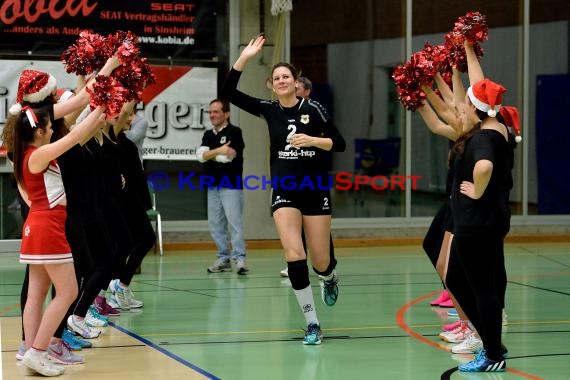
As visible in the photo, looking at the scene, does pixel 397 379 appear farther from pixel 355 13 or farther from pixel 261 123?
pixel 355 13

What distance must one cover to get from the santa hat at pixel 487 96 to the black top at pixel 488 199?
14 centimetres

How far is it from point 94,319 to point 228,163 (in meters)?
4.00

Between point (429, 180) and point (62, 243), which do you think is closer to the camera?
point (62, 243)

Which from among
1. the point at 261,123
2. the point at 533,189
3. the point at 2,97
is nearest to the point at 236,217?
the point at 261,123

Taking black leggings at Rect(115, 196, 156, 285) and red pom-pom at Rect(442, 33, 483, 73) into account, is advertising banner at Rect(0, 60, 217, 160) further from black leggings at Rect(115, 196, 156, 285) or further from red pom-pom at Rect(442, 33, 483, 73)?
red pom-pom at Rect(442, 33, 483, 73)

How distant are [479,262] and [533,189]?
32.9 ft

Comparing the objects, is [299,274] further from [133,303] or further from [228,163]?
[228,163]

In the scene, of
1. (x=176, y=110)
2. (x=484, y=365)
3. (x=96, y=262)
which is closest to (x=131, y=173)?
(x=96, y=262)

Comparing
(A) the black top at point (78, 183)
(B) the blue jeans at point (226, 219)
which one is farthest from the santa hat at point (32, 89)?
(B) the blue jeans at point (226, 219)

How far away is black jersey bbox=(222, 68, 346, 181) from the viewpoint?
8227mm

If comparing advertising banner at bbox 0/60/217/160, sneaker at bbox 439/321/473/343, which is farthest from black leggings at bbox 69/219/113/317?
advertising banner at bbox 0/60/217/160

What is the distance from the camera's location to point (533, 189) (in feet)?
54.2

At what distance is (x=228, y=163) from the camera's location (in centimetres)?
1237

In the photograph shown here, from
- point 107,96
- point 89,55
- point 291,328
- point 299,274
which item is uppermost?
point 89,55
